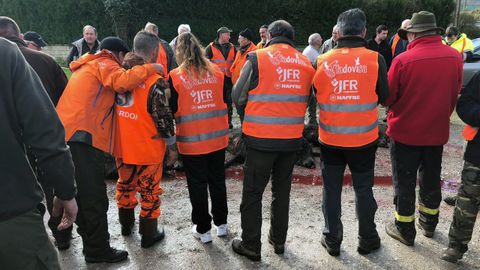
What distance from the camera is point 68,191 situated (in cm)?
203

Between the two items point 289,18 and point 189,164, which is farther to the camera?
point 289,18

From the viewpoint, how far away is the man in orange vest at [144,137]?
3562 millimetres

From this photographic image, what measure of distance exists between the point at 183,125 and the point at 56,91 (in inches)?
49.3

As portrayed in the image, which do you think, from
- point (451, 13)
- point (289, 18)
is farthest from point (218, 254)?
point (451, 13)

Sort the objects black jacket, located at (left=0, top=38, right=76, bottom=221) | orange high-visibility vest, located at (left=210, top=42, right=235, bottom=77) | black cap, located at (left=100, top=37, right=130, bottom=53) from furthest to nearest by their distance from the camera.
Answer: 1. orange high-visibility vest, located at (left=210, top=42, right=235, bottom=77)
2. black cap, located at (left=100, top=37, right=130, bottom=53)
3. black jacket, located at (left=0, top=38, right=76, bottom=221)

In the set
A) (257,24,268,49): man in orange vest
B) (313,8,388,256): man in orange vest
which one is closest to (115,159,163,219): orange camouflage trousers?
(313,8,388,256): man in orange vest

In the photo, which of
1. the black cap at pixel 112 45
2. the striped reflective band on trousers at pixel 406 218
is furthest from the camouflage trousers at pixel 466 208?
the black cap at pixel 112 45

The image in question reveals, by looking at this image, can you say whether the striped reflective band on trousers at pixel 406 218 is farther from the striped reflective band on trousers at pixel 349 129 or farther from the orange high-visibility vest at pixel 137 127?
the orange high-visibility vest at pixel 137 127

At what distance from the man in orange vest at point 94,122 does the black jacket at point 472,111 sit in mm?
2709

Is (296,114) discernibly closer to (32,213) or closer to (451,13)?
(32,213)

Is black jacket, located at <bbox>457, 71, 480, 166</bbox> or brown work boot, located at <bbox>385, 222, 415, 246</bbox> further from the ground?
black jacket, located at <bbox>457, 71, 480, 166</bbox>

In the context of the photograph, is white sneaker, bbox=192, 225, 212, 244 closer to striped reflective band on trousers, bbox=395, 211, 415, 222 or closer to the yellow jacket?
striped reflective band on trousers, bbox=395, 211, 415, 222

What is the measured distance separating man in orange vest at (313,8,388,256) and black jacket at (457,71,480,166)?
68 cm

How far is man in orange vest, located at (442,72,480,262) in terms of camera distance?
3410 mm
